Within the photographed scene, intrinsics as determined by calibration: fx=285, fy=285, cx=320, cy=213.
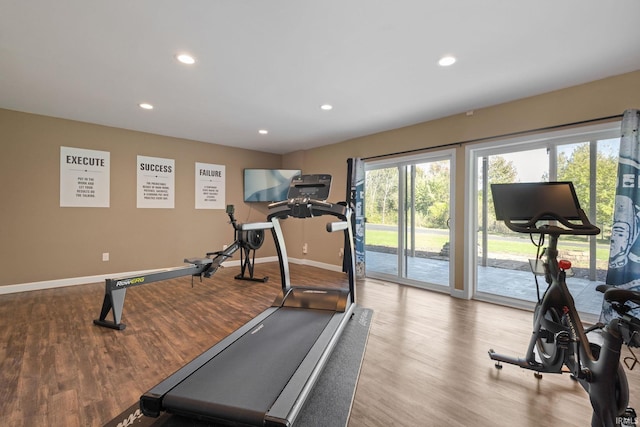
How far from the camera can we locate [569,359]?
167 centimetres

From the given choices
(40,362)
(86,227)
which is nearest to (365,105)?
(40,362)

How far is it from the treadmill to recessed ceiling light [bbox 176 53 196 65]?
1.43 m

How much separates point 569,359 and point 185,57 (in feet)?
11.8

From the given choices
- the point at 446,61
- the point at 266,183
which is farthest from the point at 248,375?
the point at 266,183

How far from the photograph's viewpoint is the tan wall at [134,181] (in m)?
3.27

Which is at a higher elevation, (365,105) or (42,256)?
Result: (365,105)

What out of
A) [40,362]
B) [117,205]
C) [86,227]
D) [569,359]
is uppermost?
[117,205]

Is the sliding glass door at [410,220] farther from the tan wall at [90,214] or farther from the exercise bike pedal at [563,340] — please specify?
the tan wall at [90,214]

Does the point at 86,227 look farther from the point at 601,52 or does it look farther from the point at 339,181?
the point at 601,52

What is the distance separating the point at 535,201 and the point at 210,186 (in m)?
5.34

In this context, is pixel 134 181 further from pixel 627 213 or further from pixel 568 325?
pixel 627 213

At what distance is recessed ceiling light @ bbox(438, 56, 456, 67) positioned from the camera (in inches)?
99.7

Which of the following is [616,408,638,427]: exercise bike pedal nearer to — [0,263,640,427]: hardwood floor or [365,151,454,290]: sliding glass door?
[0,263,640,427]: hardwood floor

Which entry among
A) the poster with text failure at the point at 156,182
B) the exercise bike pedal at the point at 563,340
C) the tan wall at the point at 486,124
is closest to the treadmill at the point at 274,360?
the exercise bike pedal at the point at 563,340
